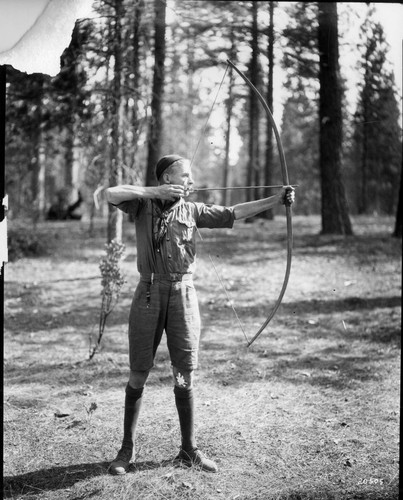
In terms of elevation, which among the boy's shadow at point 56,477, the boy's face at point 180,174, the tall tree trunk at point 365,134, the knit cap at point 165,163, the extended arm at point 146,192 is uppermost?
the tall tree trunk at point 365,134

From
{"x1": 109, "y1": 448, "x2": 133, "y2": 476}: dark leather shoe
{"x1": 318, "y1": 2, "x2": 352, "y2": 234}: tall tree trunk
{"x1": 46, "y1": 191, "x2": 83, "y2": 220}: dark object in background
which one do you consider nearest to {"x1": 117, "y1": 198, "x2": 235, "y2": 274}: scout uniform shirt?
{"x1": 109, "y1": 448, "x2": 133, "y2": 476}: dark leather shoe

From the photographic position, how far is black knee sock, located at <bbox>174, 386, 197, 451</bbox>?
2.88 m

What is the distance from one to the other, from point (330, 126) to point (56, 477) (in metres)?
4.52

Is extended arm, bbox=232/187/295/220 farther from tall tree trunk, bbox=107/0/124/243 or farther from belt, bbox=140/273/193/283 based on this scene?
tall tree trunk, bbox=107/0/124/243

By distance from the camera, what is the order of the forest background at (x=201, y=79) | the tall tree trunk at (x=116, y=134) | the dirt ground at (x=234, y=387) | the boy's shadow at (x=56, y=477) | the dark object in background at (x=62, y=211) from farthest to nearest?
the dark object in background at (x=62, y=211) < the tall tree trunk at (x=116, y=134) < the forest background at (x=201, y=79) < the dirt ground at (x=234, y=387) < the boy's shadow at (x=56, y=477)

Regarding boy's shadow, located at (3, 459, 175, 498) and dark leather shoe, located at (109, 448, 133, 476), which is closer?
boy's shadow, located at (3, 459, 175, 498)

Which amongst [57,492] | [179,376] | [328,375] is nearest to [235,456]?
[179,376]

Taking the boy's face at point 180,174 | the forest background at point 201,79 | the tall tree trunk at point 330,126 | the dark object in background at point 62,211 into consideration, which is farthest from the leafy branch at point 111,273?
the dark object in background at point 62,211

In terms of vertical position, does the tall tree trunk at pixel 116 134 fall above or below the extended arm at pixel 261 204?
above

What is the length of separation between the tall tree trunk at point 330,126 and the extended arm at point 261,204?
2036 mm

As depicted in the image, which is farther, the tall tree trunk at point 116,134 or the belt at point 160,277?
the tall tree trunk at point 116,134

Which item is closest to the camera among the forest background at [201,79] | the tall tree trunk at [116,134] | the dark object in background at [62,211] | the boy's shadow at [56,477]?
the boy's shadow at [56,477]

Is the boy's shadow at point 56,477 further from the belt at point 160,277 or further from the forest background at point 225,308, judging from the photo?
the belt at point 160,277

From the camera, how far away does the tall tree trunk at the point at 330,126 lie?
441cm
